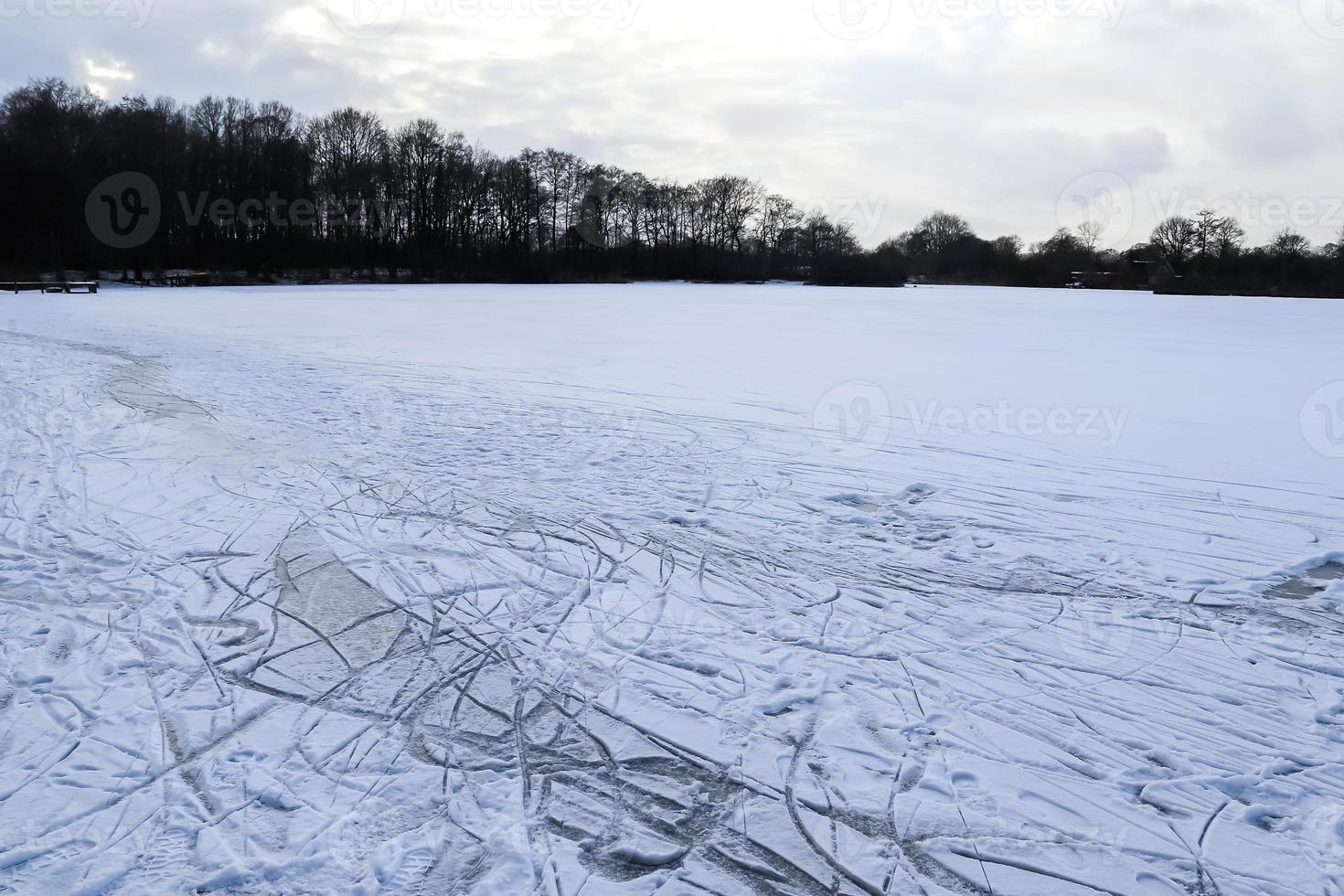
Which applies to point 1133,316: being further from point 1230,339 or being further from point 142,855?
point 142,855

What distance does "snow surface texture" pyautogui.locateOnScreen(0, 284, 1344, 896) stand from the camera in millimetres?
2648

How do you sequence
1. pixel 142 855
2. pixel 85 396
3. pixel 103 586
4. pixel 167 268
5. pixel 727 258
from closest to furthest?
pixel 142 855 < pixel 103 586 < pixel 85 396 < pixel 167 268 < pixel 727 258

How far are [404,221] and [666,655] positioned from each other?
7208cm

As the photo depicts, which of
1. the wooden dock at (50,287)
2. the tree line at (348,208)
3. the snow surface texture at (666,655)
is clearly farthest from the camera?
the tree line at (348,208)

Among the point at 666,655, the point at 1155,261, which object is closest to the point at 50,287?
the point at 666,655

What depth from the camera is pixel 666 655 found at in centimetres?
387

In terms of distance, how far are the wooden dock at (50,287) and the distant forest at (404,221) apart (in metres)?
6.35

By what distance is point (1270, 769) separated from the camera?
3.07 meters

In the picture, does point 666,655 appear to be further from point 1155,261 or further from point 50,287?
point 1155,261

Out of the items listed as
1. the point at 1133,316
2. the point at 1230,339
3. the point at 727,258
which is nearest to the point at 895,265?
the point at 727,258

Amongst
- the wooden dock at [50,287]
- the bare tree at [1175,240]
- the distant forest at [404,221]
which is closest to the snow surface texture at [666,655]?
the wooden dock at [50,287]

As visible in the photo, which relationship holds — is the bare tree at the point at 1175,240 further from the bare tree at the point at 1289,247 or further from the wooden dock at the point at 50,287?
the wooden dock at the point at 50,287

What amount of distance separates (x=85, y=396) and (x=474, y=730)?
9545 mm

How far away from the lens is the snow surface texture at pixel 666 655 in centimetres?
265
